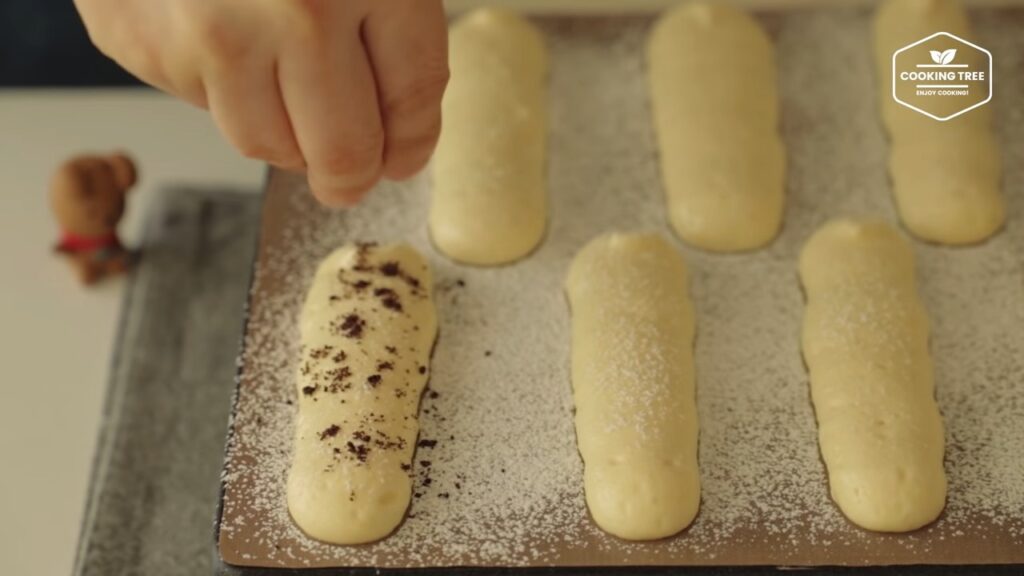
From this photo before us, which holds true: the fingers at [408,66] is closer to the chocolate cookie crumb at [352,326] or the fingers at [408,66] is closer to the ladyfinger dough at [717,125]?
the chocolate cookie crumb at [352,326]

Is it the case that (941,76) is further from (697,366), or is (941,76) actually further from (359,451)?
(359,451)

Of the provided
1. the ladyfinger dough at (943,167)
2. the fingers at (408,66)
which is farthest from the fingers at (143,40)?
the ladyfinger dough at (943,167)

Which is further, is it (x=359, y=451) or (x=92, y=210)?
(x=92, y=210)

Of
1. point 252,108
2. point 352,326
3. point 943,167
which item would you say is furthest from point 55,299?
point 943,167

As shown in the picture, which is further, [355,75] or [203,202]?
[203,202]

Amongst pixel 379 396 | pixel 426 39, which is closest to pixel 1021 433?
pixel 379 396

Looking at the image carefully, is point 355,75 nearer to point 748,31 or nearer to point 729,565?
point 729,565

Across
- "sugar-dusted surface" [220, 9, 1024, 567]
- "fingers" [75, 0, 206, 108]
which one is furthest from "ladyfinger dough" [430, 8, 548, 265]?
"fingers" [75, 0, 206, 108]
